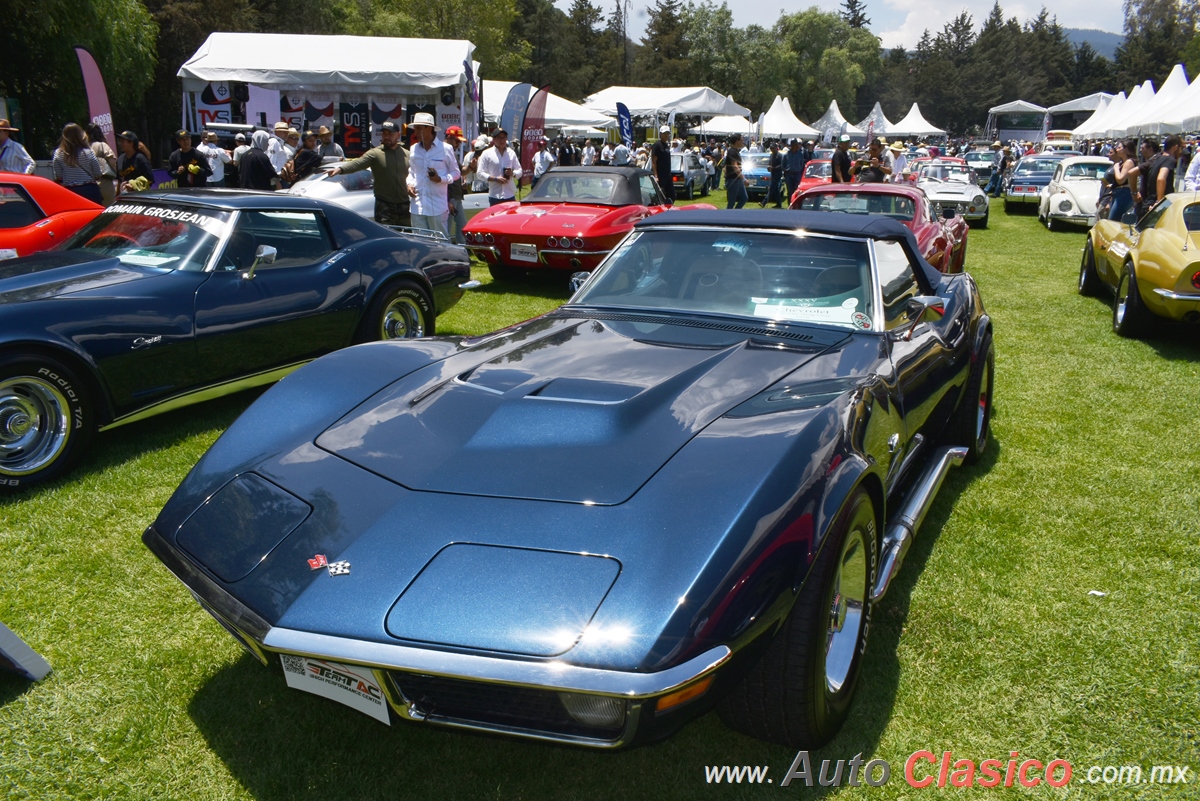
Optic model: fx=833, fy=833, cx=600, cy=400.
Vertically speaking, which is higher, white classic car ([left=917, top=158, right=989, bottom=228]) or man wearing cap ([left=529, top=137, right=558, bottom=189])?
man wearing cap ([left=529, top=137, right=558, bottom=189])

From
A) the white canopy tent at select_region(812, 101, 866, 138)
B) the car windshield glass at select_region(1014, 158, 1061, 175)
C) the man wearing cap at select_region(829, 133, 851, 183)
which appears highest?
the white canopy tent at select_region(812, 101, 866, 138)

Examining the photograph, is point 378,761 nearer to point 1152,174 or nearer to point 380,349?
point 380,349

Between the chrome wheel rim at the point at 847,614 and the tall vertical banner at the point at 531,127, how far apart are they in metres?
17.3

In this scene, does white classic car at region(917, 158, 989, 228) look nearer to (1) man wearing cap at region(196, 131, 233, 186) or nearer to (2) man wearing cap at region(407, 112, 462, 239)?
A: (2) man wearing cap at region(407, 112, 462, 239)

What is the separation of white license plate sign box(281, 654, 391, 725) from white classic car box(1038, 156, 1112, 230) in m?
17.5

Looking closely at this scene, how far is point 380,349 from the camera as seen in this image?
3.37 metres

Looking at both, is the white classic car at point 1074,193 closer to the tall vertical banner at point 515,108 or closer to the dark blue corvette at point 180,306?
the tall vertical banner at point 515,108

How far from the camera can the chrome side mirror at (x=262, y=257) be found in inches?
196

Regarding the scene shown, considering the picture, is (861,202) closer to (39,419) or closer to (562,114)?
(39,419)

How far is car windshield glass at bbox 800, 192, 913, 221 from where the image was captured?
897 centimetres

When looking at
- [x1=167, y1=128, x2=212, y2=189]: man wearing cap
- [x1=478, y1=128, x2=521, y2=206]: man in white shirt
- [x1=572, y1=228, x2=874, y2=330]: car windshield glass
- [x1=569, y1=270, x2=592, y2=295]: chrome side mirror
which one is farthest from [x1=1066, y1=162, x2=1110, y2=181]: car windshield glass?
[x1=569, y1=270, x2=592, y2=295]: chrome side mirror

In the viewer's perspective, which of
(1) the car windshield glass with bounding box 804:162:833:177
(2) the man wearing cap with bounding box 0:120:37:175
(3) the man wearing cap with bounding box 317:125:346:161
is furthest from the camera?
(1) the car windshield glass with bounding box 804:162:833:177

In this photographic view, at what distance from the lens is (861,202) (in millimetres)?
9141

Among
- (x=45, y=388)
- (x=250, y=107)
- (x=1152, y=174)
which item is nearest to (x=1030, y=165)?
(x=1152, y=174)
